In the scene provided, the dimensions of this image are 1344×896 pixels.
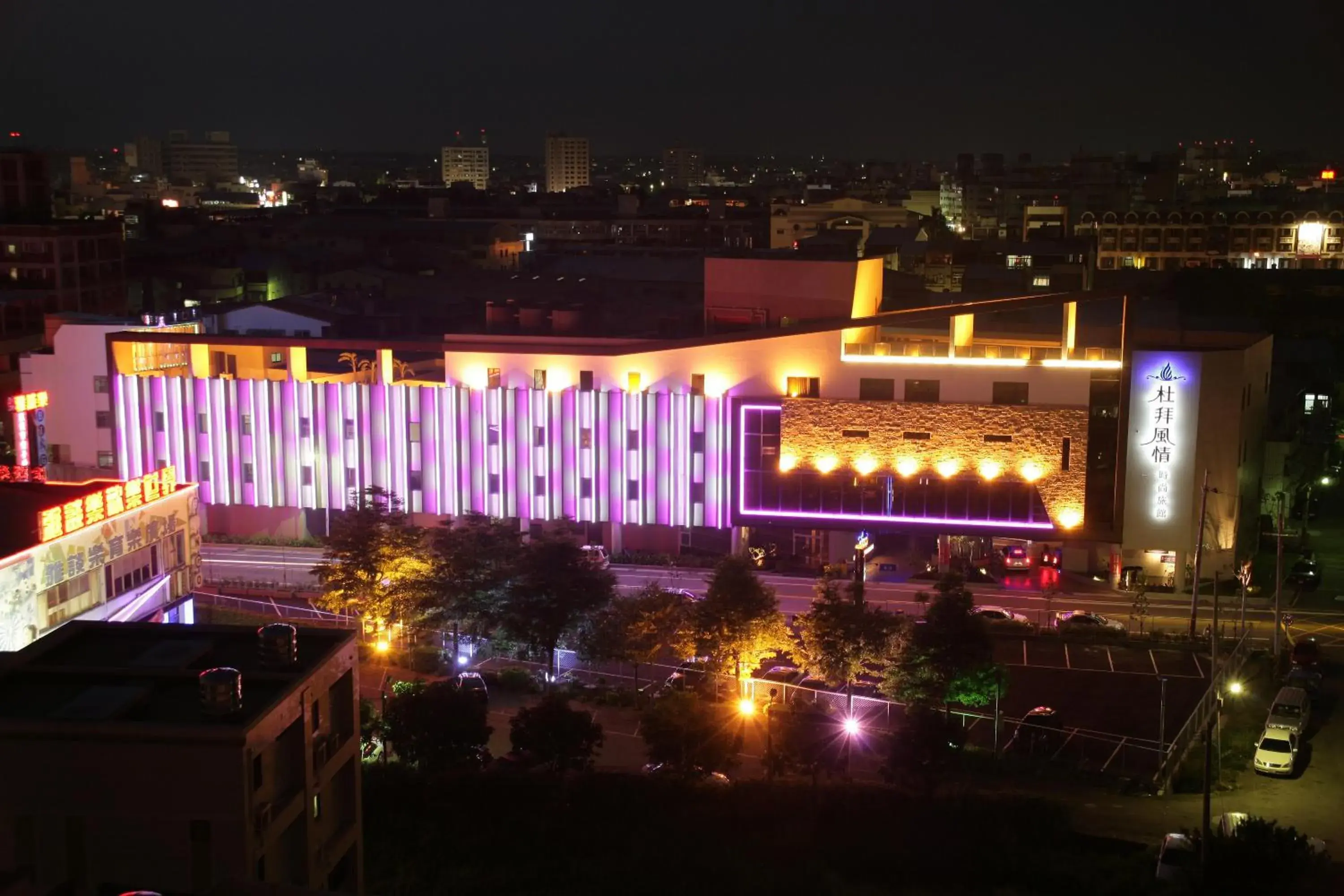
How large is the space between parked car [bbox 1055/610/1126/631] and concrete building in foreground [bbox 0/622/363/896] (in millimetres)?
14592

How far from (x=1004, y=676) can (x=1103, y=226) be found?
56997 millimetres

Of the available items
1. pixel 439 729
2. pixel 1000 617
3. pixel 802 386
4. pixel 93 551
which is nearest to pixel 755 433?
pixel 802 386

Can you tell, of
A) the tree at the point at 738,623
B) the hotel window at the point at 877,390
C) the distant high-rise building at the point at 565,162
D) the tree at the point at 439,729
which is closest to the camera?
the tree at the point at 439,729

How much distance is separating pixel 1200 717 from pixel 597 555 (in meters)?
9.54

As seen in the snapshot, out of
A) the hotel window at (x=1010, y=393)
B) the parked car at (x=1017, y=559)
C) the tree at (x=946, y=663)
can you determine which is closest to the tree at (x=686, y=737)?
the tree at (x=946, y=663)

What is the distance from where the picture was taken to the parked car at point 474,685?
18155mm

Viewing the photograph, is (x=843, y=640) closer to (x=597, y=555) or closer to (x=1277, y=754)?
(x=1277, y=754)

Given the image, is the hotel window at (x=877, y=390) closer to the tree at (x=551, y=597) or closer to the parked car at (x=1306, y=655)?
the tree at (x=551, y=597)

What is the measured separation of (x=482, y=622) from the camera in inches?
848

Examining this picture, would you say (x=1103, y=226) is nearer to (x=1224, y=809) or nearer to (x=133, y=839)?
(x=1224, y=809)

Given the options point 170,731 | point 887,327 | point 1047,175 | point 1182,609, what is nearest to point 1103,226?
point 1047,175

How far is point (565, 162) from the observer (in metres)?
169

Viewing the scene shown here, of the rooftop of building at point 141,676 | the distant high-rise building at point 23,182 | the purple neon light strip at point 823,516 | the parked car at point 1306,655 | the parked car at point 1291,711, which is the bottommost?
the parked car at point 1306,655

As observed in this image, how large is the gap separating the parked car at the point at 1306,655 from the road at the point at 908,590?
1.40 meters
